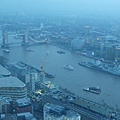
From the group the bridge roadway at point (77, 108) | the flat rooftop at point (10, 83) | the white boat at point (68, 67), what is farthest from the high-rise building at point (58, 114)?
the white boat at point (68, 67)

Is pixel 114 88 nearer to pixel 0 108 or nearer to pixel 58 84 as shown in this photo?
pixel 58 84

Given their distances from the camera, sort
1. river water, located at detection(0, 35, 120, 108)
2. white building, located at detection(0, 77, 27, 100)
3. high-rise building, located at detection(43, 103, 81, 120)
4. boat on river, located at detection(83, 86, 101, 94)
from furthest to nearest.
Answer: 1. boat on river, located at detection(83, 86, 101, 94)
2. river water, located at detection(0, 35, 120, 108)
3. white building, located at detection(0, 77, 27, 100)
4. high-rise building, located at detection(43, 103, 81, 120)

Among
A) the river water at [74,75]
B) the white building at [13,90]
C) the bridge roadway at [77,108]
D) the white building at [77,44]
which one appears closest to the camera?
the bridge roadway at [77,108]

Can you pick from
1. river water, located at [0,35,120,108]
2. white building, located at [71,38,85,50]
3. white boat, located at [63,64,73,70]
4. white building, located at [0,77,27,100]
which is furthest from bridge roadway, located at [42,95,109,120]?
white building, located at [71,38,85,50]

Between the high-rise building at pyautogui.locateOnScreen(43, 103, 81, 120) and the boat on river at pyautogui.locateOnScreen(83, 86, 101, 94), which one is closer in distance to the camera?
the high-rise building at pyautogui.locateOnScreen(43, 103, 81, 120)

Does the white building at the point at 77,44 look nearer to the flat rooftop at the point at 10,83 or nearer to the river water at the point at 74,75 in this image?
the river water at the point at 74,75

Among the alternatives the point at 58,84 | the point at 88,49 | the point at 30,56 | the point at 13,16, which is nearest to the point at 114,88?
the point at 58,84

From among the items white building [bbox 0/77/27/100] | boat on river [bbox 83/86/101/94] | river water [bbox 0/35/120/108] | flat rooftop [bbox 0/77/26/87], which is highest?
flat rooftop [bbox 0/77/26/87]

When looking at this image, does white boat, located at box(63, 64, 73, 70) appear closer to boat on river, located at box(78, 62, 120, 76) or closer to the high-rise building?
boat on river, located at box(78, 62, 120, 76)

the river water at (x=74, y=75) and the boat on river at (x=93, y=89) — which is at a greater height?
the boat on river at (x=93, y=89)
